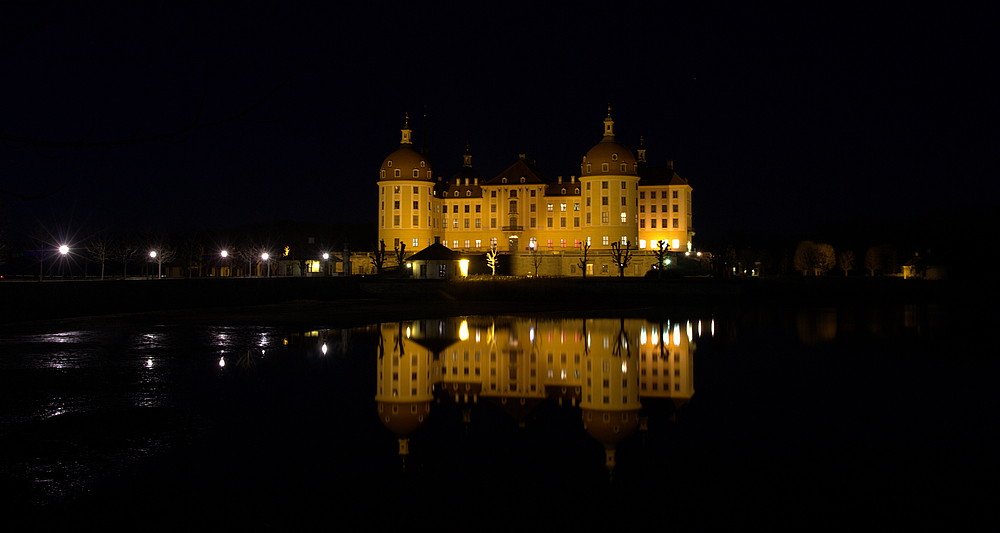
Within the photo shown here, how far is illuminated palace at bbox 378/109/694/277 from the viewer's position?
69.5 metres

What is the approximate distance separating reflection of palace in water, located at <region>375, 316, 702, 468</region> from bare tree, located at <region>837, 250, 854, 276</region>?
73.4 m

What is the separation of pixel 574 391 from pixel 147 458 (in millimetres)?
6555

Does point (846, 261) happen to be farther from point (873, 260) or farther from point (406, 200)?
point (406, 200)

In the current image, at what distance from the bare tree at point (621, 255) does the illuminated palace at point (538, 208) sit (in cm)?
277

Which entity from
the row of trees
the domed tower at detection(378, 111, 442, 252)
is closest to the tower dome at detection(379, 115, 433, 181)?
the domed tower at detection(378, 111, 442, 252)

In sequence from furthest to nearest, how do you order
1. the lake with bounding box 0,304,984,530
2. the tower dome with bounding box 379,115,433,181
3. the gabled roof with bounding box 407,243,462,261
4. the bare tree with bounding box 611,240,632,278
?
the tower dome with bounding box 379,115,433,181
the bare tree with bounding box 611,240,632,278
the gabled roof with bounding box 407,243,462,261
the lake with bounding box 0,304,984,530

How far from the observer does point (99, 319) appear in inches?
1013

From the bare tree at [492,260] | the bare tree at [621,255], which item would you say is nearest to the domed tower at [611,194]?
the bare tree at [621,255]

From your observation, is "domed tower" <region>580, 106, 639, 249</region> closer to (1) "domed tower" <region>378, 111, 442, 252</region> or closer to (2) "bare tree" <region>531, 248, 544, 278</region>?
(2) "bare tree" <region>531, 248, 544, 278</region>

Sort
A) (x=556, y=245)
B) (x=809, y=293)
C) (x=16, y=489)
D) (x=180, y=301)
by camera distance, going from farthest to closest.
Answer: (x=556, y=245) → (x=809, y=293) → (x=180, y=301) → (x=16, y=489)

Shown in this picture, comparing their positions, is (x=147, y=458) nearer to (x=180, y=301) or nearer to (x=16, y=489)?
(x=16, y=489)

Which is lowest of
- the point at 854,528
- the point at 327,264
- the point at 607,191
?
the point at 854,528

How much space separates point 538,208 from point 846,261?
41.1 meters

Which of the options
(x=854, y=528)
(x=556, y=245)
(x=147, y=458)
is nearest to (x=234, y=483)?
(x=147, y=458)
